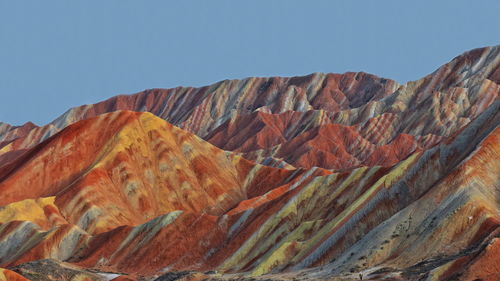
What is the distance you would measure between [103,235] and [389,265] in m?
62.9

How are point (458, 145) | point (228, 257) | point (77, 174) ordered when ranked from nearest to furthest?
point (458, 145) < point (228, 257) < point (77, 174)

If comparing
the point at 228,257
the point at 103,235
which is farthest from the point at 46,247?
the point at 228,257

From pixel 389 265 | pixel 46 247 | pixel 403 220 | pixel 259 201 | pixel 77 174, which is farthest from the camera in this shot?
pixel 77 174

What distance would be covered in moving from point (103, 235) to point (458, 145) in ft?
193

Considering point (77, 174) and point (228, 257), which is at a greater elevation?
point (77, 174)

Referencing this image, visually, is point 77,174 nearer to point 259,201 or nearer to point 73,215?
point 73,215

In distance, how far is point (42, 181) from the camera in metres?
158

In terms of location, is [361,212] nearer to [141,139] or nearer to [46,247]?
[46,247]

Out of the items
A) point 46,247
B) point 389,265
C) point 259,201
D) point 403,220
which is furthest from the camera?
point 259,201

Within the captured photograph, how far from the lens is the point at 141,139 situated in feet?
544

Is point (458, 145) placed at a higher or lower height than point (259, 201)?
higher

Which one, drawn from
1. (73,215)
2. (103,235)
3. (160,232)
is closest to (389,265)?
(160,232)

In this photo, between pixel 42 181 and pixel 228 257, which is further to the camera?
pixel 42 181

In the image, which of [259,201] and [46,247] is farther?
[259,201]
